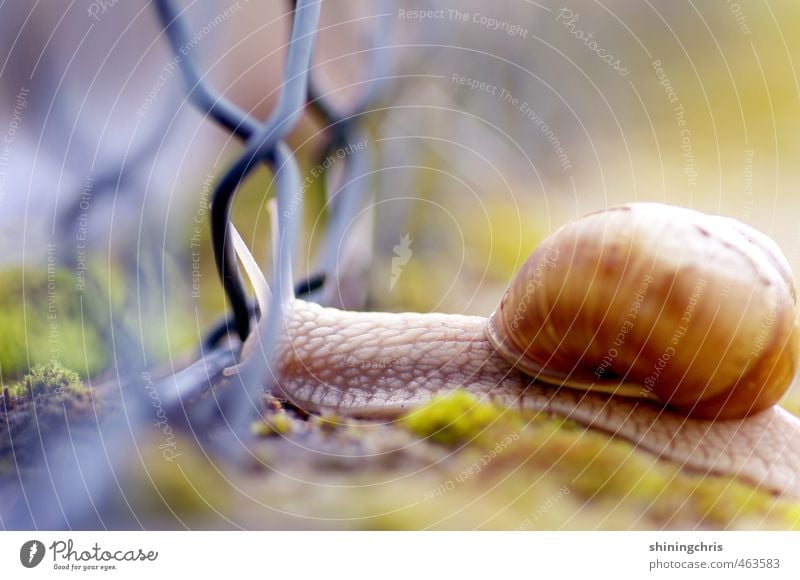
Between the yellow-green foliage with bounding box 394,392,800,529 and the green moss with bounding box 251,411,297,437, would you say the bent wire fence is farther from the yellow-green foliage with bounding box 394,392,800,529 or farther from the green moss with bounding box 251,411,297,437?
the yellow-green foliage with bounding box 394,392,800,529

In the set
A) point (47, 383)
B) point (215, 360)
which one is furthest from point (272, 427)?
point (47, 383)

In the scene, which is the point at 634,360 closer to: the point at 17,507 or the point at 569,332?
the point at 569,332

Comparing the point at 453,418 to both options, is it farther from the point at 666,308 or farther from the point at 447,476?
the point at 666,308

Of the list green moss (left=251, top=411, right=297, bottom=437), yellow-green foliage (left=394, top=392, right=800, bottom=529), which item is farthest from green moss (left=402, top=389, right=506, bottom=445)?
green moss (left=251, top=411, right=297, bottom=437)

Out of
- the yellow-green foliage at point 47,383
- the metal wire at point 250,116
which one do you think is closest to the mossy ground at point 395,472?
the yellow-green foliage at point 47,383

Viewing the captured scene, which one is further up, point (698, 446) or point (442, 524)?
point (698, 446)

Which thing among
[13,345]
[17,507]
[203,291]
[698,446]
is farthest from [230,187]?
[698,446]

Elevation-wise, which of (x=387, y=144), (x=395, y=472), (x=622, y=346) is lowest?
Answer: (x=395, y=472)
